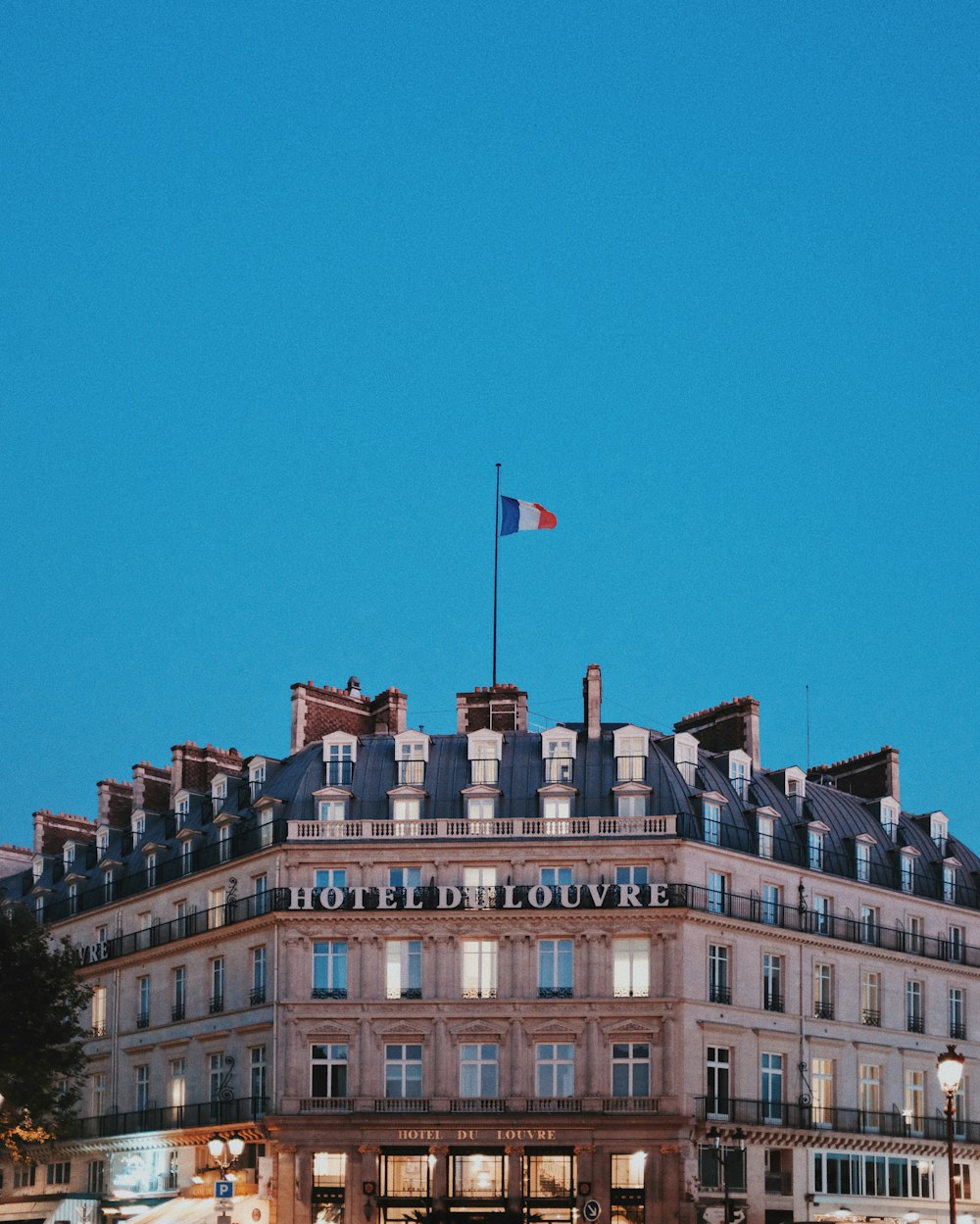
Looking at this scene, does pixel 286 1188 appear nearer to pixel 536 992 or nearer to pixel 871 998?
pixel 536 992

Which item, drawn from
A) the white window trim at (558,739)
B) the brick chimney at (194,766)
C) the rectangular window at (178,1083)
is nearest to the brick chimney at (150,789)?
the brick chimney at (194,766)

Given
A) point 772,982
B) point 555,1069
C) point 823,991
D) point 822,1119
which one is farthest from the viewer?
point 823,991

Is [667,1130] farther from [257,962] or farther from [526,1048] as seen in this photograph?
[257,962]

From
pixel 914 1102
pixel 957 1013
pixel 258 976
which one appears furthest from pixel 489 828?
pixel 957 1013

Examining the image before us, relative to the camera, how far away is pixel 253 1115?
60.8 m

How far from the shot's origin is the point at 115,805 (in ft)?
255

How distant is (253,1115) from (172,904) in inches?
404

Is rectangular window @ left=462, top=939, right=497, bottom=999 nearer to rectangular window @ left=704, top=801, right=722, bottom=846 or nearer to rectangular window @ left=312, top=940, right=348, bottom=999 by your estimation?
rectangular window @ left=312, top=940, right=348, bottom=999

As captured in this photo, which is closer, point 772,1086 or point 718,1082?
point 718,1082

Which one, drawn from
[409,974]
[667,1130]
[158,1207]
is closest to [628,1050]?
[667,1130]

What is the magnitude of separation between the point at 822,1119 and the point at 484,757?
1605cm

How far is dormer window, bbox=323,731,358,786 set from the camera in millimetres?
63219

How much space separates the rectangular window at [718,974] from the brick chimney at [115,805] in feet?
88.0

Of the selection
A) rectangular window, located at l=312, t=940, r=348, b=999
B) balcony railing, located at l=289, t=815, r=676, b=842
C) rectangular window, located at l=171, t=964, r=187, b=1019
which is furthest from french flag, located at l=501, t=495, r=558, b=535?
rectangular window, located at l=171, t=964, r=187, b=1019
